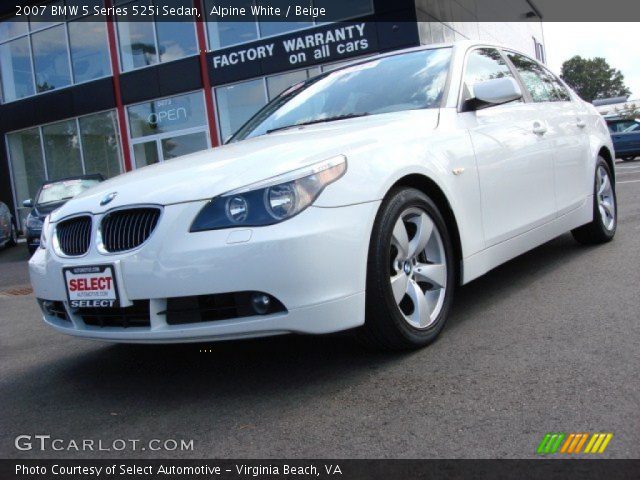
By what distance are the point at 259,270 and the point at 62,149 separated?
20018mm

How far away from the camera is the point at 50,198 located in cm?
1267

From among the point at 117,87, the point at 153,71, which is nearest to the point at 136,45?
the point at 153,71

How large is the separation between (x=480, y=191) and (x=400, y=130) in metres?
0.66

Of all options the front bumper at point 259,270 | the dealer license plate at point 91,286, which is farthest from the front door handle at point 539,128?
the dealer license plate at point 91,286

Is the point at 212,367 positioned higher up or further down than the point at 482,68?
further down

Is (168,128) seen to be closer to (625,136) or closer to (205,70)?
(205,70)

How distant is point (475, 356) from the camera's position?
3.00m

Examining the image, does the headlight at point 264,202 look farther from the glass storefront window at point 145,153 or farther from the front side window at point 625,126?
the front side window at point 625,126

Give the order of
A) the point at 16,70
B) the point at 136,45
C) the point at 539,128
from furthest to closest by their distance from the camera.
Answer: the point at 16,70, the point at 136,45, the point at 539,128

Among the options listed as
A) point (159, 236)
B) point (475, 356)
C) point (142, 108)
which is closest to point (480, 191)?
point (475, 356)

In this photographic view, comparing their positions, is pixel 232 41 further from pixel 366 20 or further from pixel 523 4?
pixel 523 4

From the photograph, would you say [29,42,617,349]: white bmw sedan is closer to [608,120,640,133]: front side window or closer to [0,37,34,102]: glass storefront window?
Result: [0,37,34,102]: glass storefront window

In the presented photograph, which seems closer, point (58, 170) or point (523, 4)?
point (58, 170)

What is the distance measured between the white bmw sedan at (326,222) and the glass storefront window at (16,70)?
19.6 metres
